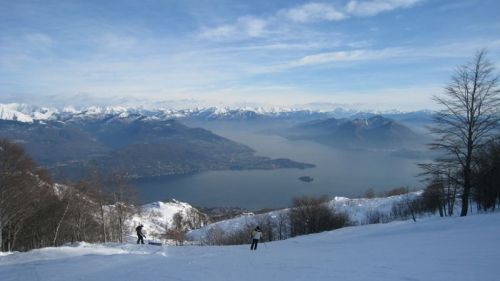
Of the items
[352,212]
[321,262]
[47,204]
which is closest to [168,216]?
[352,212]

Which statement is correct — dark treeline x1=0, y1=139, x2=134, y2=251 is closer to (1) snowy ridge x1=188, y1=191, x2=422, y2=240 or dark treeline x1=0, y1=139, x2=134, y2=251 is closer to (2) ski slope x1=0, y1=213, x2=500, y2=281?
(2) ski slope x1=0, y1=213, x2=500, y2=281

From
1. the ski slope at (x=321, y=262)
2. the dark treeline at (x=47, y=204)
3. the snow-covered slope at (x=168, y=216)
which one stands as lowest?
→ the snow-covered slope at (x=168, y=216)

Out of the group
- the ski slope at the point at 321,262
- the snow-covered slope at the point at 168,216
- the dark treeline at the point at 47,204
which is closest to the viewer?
the ski slope at the point at 321,262

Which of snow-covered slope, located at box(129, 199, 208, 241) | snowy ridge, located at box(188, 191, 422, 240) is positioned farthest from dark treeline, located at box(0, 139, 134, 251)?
snow-covered slope, located at box(129, 199, 208, 241)

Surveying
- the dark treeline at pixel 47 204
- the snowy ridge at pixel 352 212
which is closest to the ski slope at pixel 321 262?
the dark treeline at pixel 47 204

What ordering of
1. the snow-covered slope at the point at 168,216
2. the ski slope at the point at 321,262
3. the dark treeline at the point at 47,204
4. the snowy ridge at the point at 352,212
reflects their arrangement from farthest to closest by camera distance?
the snow-covered slope at the point at 168,216 → the snowy ridge at the point at 352,212 → the dark treeline at the point at 47,204 → the ski slope at the point at 321,262

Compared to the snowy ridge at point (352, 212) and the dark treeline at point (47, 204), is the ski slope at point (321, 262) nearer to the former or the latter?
the dark treeline at point (47, 204)

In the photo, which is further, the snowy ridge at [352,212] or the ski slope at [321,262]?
the snowy ridge at [352,212]
